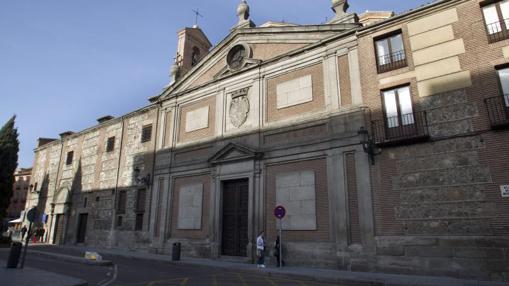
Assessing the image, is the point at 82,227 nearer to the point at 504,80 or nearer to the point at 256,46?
the point at 256,46

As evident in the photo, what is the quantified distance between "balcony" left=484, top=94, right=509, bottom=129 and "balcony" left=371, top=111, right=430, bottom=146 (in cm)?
189

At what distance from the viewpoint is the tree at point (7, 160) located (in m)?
25.3

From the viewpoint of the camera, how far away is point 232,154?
17.6m

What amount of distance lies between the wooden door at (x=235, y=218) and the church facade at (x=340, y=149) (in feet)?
0.23

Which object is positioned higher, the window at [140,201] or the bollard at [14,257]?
the window at [140,201]

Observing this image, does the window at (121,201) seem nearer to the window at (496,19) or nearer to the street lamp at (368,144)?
the street lamp at (368,144)

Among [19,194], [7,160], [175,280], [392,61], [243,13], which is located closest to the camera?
[175,280]

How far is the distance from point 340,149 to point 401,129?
2.40 meters

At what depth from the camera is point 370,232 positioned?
490 inches

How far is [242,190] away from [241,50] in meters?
7.94

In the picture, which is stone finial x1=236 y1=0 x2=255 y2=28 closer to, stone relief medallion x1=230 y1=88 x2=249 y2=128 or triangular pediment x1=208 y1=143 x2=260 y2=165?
stone relief medallion x1=230 y1=88 x2=249 y2=128

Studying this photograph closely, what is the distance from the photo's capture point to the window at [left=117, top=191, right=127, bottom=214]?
22.6m

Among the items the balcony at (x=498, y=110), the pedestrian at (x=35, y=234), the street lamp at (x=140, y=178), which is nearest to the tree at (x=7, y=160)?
the pedestrian at (x=35, y=234)

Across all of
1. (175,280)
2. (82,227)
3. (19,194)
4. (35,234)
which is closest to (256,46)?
(175,280)
